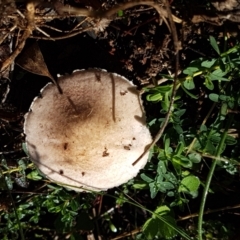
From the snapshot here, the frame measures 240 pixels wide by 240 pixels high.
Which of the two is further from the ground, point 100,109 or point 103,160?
point 100,109

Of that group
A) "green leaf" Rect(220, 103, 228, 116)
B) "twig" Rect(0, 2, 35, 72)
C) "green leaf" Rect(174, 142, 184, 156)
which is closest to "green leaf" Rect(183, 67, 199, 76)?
"green leaf" Rect(220, 103, 228, 116)

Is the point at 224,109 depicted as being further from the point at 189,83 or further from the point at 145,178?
the point at 145,178

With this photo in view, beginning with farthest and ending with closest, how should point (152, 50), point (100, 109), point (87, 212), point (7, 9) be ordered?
point (87, 212)
point (152, 50)
point (7, 9)
point (100, 109)

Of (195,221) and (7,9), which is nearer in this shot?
(7,9)

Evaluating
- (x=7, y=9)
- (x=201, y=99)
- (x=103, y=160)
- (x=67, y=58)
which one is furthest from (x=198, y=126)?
(x=7, y=9)

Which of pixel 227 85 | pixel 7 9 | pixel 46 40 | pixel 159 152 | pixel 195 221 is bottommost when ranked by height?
pixel 195 221

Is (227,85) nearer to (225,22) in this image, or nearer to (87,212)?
(225,22)

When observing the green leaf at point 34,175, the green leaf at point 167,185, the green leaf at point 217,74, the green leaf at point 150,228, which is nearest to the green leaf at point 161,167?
the green leaf at point 167,185
